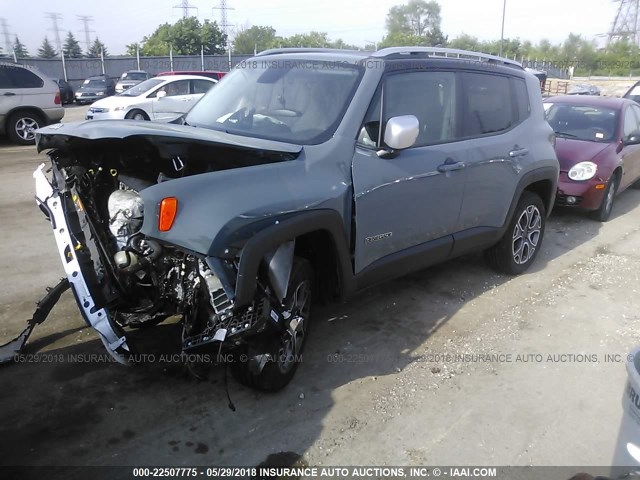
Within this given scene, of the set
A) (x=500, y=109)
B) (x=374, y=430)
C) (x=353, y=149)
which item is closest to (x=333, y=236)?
(x=353, y=149)

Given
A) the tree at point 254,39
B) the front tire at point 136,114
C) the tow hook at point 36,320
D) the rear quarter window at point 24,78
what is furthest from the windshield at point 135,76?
the tree at point 254,39

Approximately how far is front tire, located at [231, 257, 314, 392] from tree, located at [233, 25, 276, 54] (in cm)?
6169

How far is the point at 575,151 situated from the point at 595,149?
277 millimetres

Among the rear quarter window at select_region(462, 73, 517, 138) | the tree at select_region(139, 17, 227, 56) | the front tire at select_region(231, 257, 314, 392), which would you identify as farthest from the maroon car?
the tree at select_region(139, 17, 227, 56)

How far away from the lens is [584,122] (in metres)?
8.36

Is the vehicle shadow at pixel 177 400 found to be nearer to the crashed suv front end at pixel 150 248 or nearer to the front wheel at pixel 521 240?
the crashed suv front end at pixel 150 248

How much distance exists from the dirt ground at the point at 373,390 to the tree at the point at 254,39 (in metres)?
60.7

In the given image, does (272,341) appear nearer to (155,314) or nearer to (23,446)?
(155,314)

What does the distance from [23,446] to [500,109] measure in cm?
440

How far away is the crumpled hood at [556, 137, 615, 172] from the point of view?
7492 mm

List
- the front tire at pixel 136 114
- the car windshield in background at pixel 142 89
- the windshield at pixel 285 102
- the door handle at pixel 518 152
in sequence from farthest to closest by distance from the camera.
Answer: the car windshield in background at pixel 142 89 < the front tire at pixel 136 114 < the door handle at pixel 518 152 < the windshield at pixel 285 102

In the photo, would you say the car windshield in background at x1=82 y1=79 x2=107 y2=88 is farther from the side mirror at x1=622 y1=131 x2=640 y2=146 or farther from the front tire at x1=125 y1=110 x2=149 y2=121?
the side mirror at x1=622 y1=131 x2=640 y2=146

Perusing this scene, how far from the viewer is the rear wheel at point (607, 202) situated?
299 inches

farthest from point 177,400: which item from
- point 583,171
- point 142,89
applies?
point 142,89
